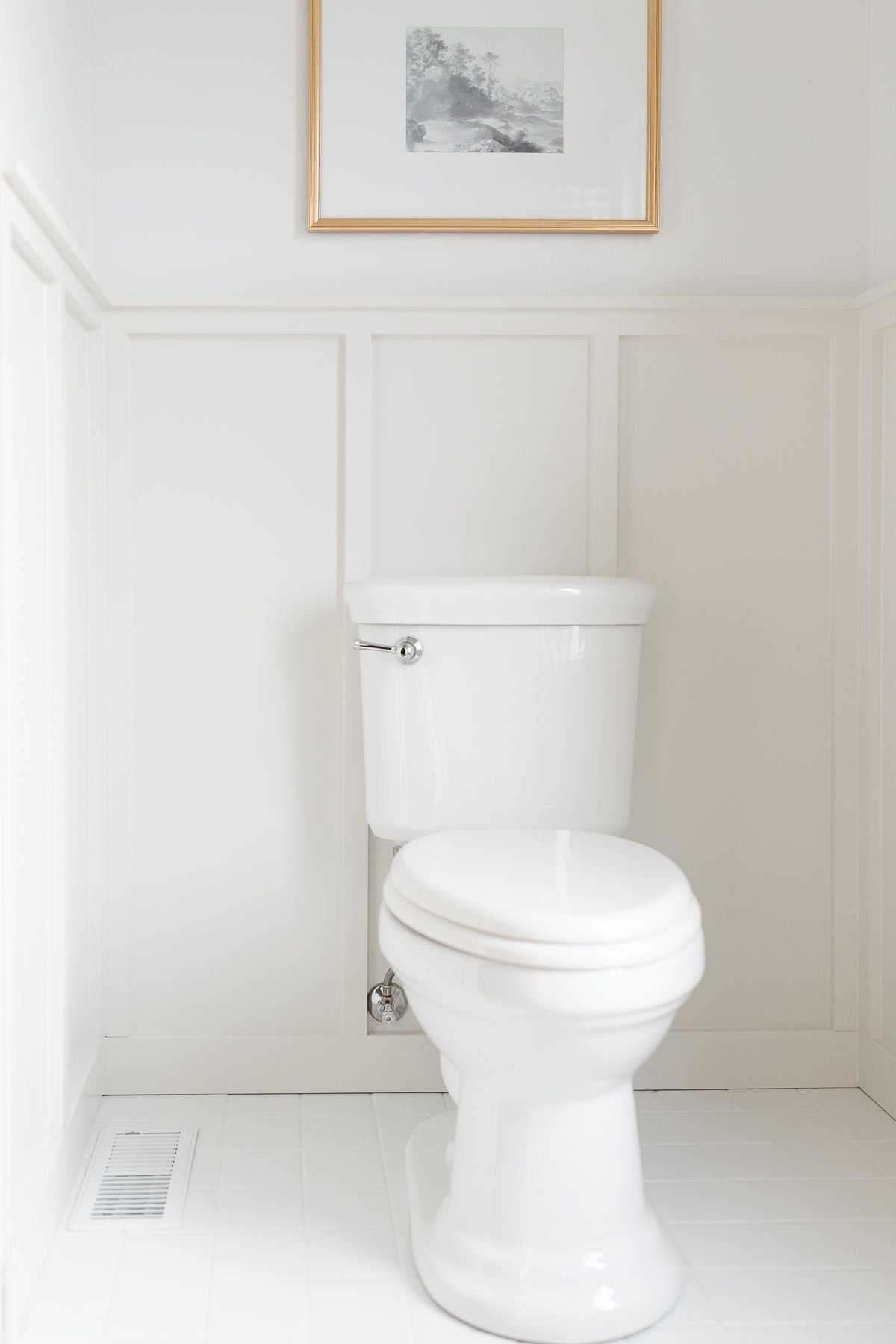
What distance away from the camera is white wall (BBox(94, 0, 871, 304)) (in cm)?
180

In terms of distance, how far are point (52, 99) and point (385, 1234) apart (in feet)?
5.01

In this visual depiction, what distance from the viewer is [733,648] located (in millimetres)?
1838

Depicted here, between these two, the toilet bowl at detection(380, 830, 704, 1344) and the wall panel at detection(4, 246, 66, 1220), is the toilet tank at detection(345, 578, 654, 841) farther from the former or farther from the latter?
the wall panel at detection(4, 246, 66, 1220)

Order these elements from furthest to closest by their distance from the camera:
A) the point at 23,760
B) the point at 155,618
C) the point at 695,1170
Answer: the point at 155,618 → the point at 695,1170 → the point at 23,760

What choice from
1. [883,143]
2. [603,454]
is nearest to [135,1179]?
[603,454]

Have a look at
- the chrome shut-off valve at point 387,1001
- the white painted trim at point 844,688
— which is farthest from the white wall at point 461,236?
the chrome shut-off valve at point 387,1001

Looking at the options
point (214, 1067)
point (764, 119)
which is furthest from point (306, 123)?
point (214, 1067)

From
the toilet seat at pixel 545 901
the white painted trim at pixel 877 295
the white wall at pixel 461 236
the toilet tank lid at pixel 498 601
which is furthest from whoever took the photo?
the white wall at pixel 461 236

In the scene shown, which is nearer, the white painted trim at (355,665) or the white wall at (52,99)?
the white wall at (52,99)

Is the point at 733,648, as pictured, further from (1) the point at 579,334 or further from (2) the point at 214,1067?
(2) the point at 214,1067

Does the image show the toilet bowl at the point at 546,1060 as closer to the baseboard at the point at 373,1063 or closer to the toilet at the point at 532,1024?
the toilet at the point at 532,1024

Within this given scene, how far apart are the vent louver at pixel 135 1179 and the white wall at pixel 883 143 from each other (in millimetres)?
1691

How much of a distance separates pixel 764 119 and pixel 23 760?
1509 mm

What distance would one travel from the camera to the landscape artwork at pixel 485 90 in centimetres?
183
